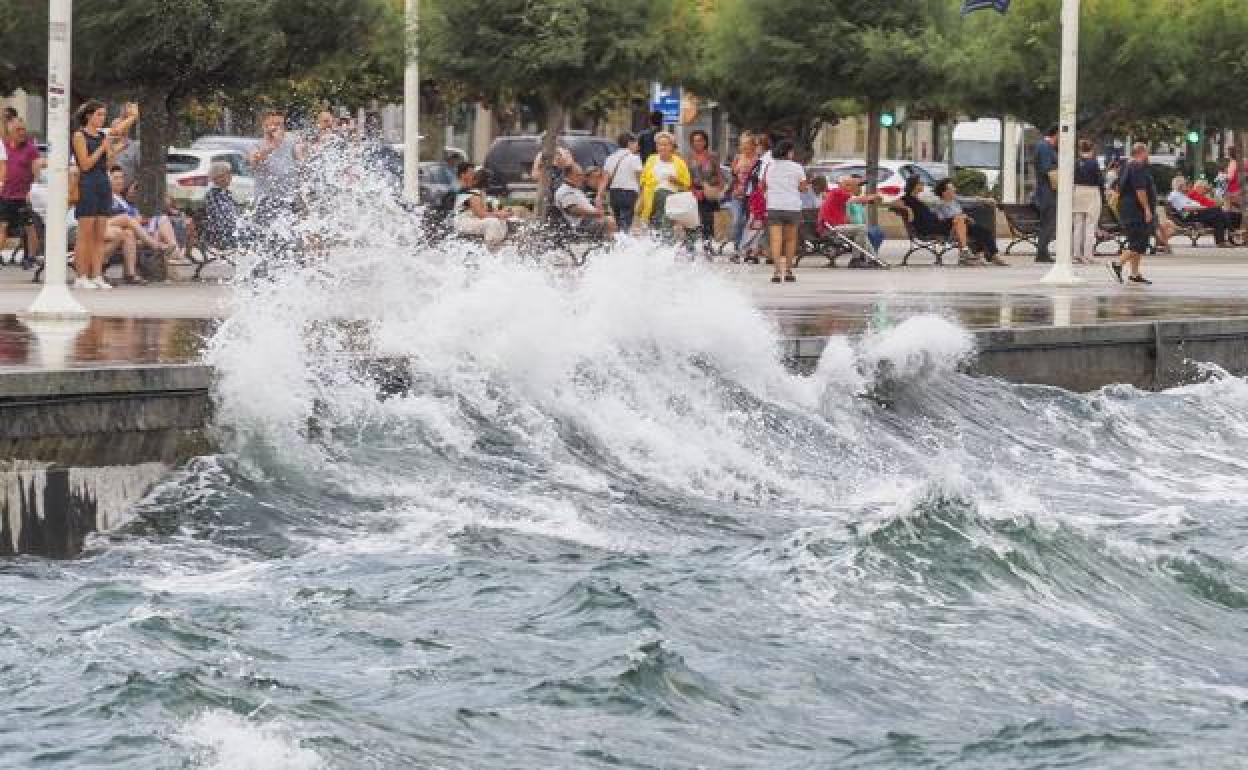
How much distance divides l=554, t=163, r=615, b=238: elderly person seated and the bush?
92.5 feet

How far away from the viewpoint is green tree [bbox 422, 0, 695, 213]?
1358 inches

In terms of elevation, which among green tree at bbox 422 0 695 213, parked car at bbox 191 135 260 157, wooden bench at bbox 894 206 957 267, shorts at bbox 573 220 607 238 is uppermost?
green tree at bbox 422 0 695 213

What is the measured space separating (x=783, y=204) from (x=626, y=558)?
13.8 m

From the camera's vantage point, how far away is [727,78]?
3862 cm

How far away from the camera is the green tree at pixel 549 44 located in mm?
34500

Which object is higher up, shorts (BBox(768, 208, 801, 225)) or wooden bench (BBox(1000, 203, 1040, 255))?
shorts (BBox(768, 208, 801, 225))

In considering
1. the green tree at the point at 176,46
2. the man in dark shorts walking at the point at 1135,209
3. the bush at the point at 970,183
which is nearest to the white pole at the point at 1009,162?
the bush at the point at 970,183

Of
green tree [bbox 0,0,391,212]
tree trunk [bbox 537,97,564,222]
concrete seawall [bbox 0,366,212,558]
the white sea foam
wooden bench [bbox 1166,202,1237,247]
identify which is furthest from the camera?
wooden bench [bbox 1166,202,1237,247]

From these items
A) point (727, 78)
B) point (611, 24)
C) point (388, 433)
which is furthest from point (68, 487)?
point (727, 78)

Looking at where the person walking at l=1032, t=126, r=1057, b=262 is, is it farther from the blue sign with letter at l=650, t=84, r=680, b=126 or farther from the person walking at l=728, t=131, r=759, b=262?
the blue sign with letter at l=650, t=84, r=680, b=126

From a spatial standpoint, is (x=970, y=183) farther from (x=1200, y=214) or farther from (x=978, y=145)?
(x=978, y=145)

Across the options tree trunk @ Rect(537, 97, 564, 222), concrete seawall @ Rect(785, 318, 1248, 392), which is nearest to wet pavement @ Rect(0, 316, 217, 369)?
concrete seawall @ Rect(785, 318, 1248, 392)

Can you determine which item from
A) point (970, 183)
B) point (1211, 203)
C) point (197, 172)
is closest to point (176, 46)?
point (197, 172)

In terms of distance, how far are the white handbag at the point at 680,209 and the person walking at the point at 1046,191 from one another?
755 centimetres
